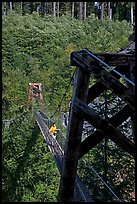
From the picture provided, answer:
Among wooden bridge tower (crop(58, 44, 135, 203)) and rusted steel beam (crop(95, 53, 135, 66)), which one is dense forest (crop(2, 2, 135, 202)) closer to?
wooden bridge tower (crop(58, 44, 135, 203))

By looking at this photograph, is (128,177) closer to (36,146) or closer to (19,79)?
(36,146)

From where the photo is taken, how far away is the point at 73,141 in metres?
1.80

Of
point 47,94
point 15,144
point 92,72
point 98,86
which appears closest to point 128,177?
point 98,86

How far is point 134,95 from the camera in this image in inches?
56.7

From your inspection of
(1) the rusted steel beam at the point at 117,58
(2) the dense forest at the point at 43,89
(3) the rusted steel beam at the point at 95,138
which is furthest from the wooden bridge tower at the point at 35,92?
(1) the rusted steel beam at the point at 117,58

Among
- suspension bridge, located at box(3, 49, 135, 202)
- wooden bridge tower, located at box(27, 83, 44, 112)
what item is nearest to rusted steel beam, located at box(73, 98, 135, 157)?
suspension bridge, located at box(3, 49, 135, 202)

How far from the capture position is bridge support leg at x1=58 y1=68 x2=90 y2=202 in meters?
1.77

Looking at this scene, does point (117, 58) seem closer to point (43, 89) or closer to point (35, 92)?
point (35, 92)

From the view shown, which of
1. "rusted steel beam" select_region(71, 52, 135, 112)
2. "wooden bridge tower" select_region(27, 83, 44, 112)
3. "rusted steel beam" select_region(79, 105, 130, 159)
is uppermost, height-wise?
"rusted steel beam" select_region(71, 52, 135, 112)

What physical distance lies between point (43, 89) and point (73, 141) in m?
10.1

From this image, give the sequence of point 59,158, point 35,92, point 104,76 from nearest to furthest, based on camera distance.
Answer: point 104,76 → point 59,158 → point 35,92

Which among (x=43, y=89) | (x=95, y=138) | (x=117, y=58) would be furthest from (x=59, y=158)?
(x=43, y=89)

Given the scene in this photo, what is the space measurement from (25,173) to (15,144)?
827 mm

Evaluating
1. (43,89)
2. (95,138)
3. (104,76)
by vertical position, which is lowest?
(43,89)
